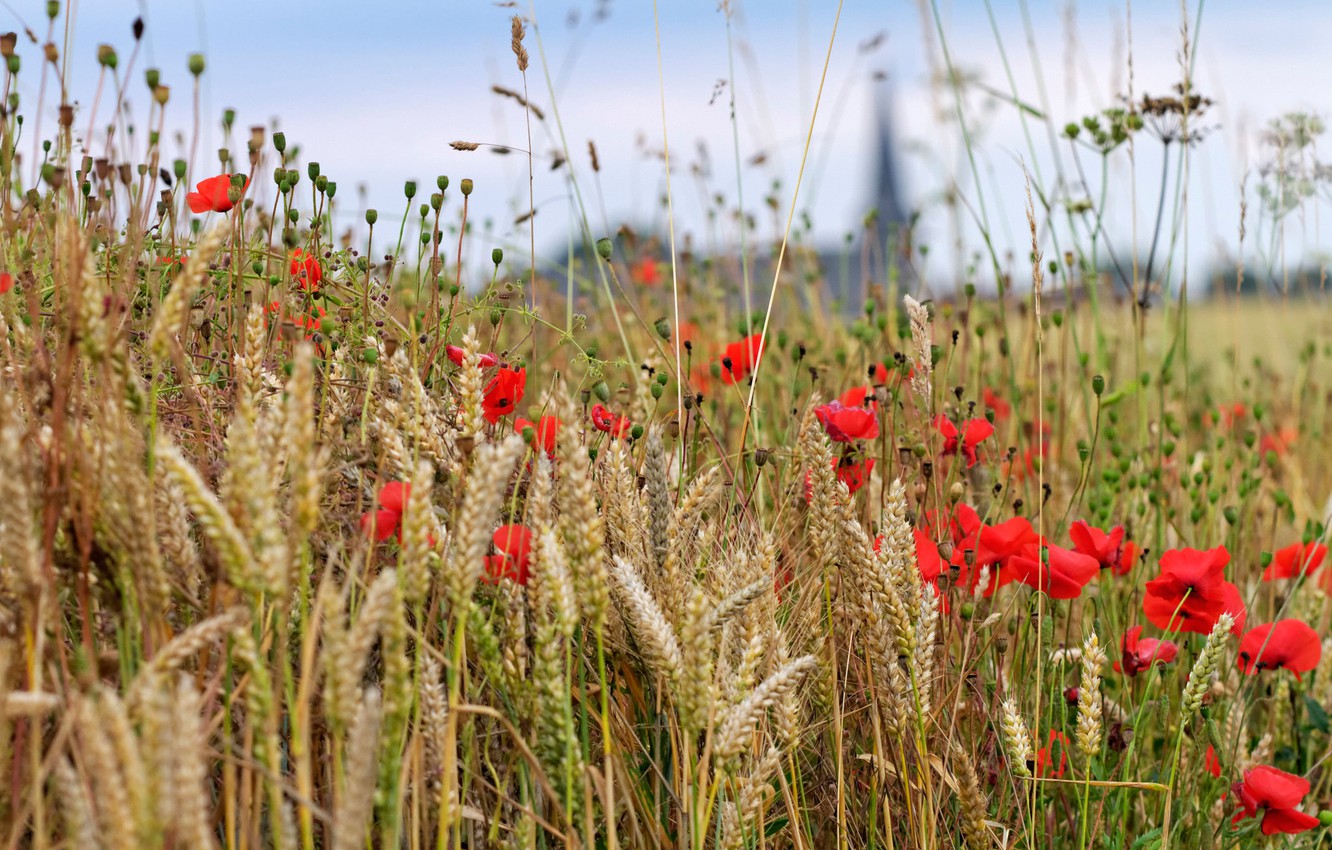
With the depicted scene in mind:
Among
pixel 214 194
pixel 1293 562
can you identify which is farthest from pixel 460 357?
pixel 1293 562

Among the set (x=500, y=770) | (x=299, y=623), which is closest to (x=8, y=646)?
(x=299, y=623)

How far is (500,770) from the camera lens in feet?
4.77

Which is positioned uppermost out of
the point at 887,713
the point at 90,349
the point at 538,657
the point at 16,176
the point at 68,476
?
the point at 16,176

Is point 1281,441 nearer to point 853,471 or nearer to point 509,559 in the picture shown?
point 853,471

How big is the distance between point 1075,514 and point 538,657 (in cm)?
193

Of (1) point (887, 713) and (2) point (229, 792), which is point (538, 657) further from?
(1) point (887, 713)

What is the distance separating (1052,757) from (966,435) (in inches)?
21.6

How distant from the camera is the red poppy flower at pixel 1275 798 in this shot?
5.87 feet

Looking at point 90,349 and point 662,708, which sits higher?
point 90,349

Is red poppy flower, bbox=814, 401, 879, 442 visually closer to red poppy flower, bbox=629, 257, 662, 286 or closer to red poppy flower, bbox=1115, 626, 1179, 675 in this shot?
red poppy flower, bbox=1115, 626, 1179, 675

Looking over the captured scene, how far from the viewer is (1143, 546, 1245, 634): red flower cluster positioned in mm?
1834

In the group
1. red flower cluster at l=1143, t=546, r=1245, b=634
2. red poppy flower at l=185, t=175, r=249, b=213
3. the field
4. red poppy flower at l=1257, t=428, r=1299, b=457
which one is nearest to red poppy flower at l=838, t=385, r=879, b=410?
the field

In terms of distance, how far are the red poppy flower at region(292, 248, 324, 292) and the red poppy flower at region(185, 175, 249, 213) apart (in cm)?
13

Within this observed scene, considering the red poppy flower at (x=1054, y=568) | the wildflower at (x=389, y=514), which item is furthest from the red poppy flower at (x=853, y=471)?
the wildflower at (x=389, y=514)
